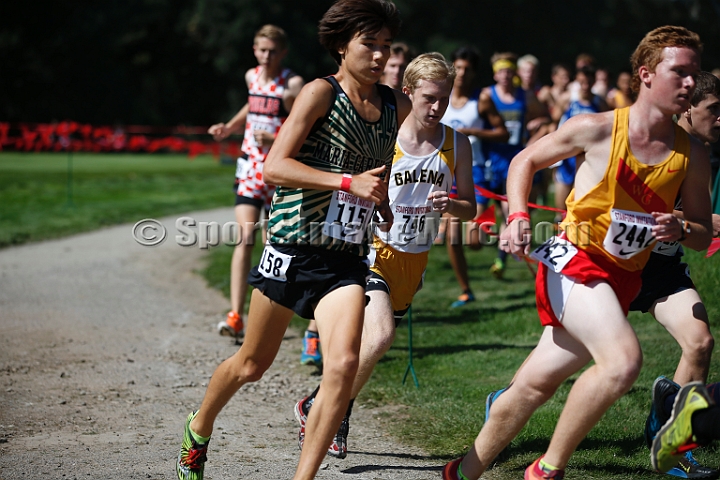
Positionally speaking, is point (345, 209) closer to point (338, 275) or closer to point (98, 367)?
point (338, 275)

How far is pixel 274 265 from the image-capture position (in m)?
3.74

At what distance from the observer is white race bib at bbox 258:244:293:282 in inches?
146

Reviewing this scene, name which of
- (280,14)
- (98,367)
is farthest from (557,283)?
(280,14)

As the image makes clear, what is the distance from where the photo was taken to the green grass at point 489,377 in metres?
4.61

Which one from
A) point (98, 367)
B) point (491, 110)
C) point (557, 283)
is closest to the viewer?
point (557, 283)

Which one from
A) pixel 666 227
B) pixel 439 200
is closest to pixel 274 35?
pixel 439 200

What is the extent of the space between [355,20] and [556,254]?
4.24 ft

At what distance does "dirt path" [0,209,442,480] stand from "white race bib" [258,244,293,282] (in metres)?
1.12

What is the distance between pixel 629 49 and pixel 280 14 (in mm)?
21704

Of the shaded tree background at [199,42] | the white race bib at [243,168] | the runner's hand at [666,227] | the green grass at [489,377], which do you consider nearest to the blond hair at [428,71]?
the runner's hand at [666,227]

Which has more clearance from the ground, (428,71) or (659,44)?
(659,44)

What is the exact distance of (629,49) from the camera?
5094 cm

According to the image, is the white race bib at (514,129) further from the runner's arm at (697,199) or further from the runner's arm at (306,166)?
the runner's arm at (306,166)

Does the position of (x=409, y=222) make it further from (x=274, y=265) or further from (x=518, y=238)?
(x=518, y=238)
